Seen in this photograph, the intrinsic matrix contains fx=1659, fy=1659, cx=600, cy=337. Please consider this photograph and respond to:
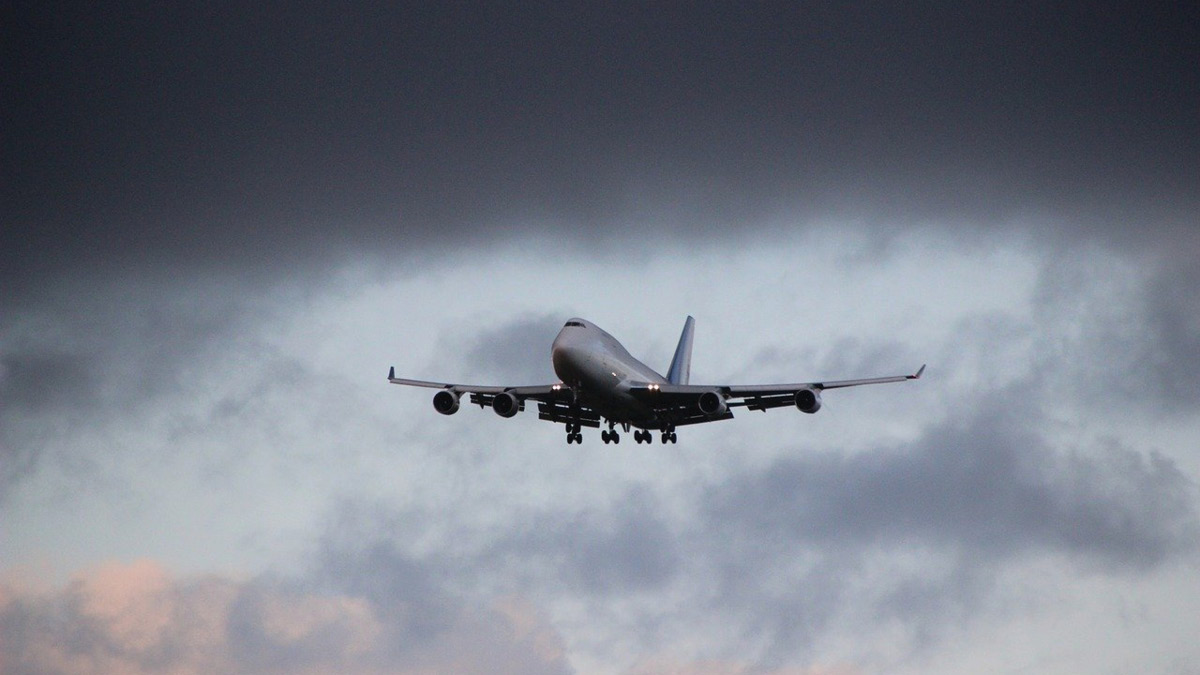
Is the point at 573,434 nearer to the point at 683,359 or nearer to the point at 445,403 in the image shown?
the point at 445,403

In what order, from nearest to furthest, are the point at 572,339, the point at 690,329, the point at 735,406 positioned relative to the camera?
1. the point at 572,339
2. the point at 735,406
3. the point at 690,329

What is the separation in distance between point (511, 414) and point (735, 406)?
1493 cm

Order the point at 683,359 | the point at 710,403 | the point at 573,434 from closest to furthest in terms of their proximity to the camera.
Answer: the point at 710,403
the point at 573,434
the point at 683,359

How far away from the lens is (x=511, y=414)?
10875 cm

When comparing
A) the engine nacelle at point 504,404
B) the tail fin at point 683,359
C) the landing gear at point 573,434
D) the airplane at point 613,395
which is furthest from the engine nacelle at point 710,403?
the tail fin at point 683,359

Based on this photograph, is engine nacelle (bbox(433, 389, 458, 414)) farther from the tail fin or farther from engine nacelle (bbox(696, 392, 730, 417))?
the tail fin

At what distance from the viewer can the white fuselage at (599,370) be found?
102812 mm

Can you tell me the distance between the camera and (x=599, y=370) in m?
103

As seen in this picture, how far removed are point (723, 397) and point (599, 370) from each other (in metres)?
9.67

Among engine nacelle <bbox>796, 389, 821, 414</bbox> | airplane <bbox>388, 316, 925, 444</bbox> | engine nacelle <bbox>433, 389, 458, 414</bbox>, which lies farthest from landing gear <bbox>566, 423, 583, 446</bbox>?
engine nacelle <bbox>796, 389, 821, 414</bbox>

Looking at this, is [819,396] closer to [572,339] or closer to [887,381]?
[887,381]

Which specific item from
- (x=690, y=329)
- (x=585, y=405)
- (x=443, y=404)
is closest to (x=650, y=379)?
(x=585, y=405)

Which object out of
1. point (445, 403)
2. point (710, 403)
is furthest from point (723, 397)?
point (445, 403)

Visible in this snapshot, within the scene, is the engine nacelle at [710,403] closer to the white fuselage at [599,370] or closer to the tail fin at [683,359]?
the white fuselage at [599,370]
